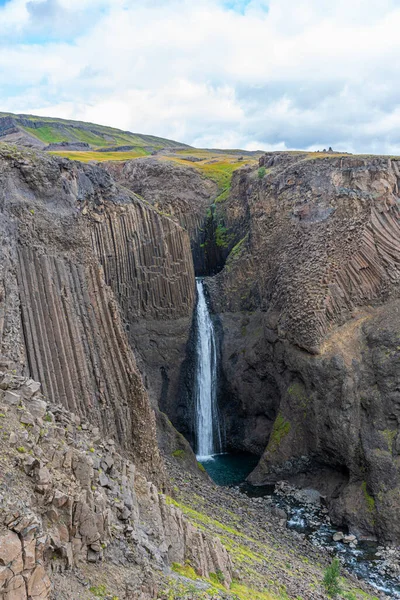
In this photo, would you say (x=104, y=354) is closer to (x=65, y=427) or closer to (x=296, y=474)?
(x=65, y=427)

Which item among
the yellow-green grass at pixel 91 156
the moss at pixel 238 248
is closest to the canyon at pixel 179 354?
the moss at pixel 238 248

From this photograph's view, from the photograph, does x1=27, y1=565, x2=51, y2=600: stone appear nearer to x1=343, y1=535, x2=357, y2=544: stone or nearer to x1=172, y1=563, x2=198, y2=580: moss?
x1=172, y1=563, x2=198, y2=580: moss

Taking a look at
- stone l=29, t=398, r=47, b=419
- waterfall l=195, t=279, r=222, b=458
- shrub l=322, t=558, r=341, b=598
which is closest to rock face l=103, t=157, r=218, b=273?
waterfall l=195, t=279, r=222, b=458

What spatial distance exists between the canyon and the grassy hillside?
58413 mm

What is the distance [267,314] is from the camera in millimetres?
35250

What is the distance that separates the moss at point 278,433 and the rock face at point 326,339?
7 centimetres

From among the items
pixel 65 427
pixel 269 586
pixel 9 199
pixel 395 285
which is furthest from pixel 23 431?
pixel 395 285

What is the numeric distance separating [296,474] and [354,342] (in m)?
8.39

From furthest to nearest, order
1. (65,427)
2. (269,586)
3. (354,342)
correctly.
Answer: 1. (354,342)
2. (269,586)
3. (65,427)

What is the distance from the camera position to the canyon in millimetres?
11781

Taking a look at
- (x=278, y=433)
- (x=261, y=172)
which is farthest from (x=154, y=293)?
(x=278, y=433)

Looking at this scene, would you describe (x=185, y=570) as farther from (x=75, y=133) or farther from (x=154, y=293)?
(x=75, y=133)

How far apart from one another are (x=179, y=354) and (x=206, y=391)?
132 inches

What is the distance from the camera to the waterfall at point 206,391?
3694 centimetres
